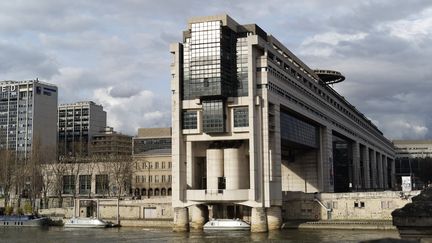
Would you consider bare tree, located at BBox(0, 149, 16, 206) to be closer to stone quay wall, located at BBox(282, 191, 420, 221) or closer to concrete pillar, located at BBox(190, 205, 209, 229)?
concrete pillar, located at BBox(190, 205, 209, 229)

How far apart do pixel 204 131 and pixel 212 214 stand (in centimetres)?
1615

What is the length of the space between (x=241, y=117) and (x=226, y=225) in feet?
61.4

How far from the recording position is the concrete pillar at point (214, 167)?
104 meters

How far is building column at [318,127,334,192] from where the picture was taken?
141250mm

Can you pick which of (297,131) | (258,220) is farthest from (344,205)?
(297,131)

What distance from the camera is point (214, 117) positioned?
3957 inches

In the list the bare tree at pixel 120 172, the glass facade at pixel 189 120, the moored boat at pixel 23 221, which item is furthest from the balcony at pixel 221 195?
the bare tree at pixel 120 172

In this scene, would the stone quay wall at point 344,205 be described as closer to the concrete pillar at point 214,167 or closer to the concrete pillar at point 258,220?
the concrete pillar at point 258,220

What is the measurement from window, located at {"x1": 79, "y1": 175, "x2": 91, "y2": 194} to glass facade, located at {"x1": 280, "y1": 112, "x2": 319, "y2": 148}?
70951mm

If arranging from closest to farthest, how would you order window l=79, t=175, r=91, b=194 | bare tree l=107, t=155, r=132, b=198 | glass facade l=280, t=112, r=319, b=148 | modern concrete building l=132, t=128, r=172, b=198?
glass facade l=280, t=112, r=319, b=148
bare tree l=107, t=155, r=132, b=198
window l=79, t=175, r=91, b=194
modern concrete building l=132, t=128, r=172, b=198

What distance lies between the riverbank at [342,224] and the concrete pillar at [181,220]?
17.3 metres

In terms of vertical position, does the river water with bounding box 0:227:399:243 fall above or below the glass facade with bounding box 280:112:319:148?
below

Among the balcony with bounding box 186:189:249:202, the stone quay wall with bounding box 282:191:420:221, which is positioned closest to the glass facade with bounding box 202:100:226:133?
the balcony with bounding box 186:189:249:202

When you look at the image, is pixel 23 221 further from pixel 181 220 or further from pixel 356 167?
pixel 356 167
